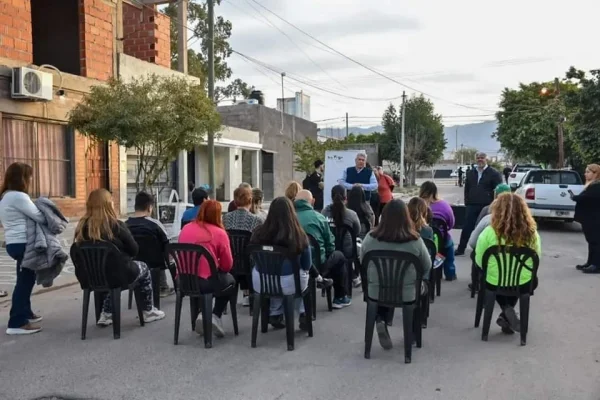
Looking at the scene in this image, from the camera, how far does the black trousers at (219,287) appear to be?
17.0 ft

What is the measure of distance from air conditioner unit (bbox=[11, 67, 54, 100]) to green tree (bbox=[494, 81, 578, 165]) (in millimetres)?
24778

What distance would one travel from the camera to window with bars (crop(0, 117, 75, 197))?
39.2ft

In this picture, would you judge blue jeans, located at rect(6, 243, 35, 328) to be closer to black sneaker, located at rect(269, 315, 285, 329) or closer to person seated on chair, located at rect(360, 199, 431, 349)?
black sneaker, located at rect(269, 315, 285, 329)

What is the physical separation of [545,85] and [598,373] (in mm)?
35204

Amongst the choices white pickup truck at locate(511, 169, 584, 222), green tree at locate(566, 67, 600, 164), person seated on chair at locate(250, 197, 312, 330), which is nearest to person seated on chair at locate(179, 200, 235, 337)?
person seated on chair at locate(250, 197, 312, 330)

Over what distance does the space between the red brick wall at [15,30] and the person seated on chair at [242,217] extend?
847 cm

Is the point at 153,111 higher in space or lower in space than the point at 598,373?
higher

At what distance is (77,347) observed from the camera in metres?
5.15

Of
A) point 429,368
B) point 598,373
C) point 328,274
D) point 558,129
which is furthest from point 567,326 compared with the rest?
point 558,129

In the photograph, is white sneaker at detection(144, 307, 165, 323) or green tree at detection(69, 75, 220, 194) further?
green tree at detection(69, 75, 220, 194)

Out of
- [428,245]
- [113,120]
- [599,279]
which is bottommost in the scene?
[599,279]

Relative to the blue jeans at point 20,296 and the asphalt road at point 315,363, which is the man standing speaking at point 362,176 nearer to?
the asphalt road at point 315,363

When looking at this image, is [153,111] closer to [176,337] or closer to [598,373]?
[176,337]

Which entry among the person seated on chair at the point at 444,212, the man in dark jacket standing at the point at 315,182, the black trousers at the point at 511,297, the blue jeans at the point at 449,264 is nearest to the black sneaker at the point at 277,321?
the black trousers at the point at 511,297
